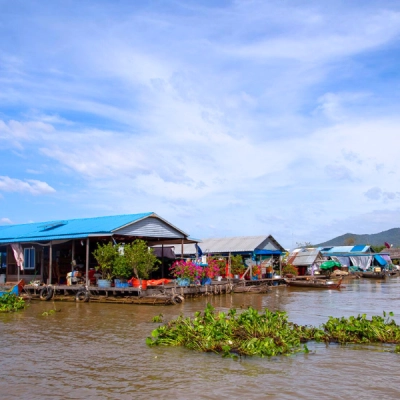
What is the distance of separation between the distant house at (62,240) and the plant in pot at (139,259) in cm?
158

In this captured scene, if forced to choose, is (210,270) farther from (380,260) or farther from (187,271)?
(380,260)

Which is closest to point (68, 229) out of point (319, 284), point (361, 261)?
point (319, 284)

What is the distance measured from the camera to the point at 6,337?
12.2 m

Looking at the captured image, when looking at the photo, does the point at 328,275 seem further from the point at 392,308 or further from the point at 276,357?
the point at 276,357

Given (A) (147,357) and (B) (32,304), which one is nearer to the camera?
(A) (147,357)

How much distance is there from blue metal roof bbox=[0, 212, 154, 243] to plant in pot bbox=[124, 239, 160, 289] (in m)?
1.49

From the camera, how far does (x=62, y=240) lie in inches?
870

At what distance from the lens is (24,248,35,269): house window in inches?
973

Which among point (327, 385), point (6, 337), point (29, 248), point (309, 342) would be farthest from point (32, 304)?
point (327, 385)

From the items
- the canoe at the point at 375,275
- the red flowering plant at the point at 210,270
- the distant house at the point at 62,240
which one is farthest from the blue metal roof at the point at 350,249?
the red flowering plant at the point at 210,270

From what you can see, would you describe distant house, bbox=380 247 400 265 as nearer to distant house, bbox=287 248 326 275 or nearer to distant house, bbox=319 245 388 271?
distant house, bbox=319 245 388 271

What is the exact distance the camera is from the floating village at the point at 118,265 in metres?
19.7

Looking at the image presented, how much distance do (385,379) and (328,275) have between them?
3510 cm

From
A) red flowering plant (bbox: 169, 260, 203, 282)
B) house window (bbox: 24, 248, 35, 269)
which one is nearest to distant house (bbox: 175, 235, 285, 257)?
red flowering plant (bbox: 169, 260, 203, 282)
